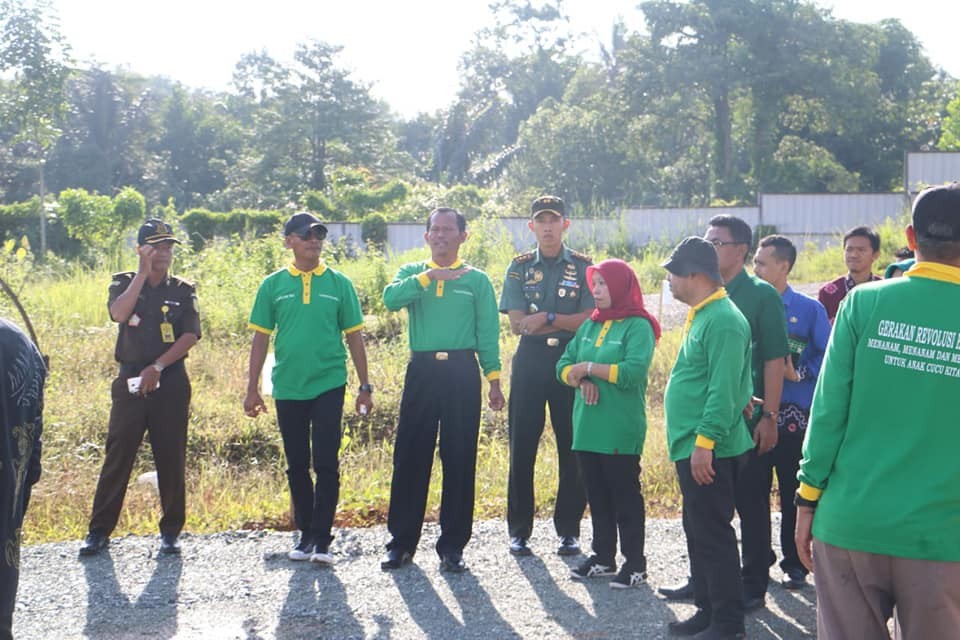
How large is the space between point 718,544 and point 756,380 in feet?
3.59

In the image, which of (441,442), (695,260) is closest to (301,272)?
(441,442)

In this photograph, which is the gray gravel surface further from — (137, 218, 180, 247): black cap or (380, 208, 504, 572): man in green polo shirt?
(137, 218, 180, 247): black cap

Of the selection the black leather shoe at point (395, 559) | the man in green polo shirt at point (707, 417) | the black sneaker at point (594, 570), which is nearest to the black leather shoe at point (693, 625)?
the man in green polo shirt at point (707, 417)

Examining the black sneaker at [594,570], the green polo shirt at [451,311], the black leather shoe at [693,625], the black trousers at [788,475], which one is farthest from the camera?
the green polo shirt at [451,311]

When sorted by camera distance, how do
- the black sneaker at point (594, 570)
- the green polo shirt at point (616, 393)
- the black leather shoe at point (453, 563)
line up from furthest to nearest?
the black leather shoe at point (453, 563), the black sneaker at point (594, 570), the green polo shirt at point (616, 393)

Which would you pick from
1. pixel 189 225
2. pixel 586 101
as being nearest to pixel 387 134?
pixel 586 101

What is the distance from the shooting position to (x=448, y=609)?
211 inches

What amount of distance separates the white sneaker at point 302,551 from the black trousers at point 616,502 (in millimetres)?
1782

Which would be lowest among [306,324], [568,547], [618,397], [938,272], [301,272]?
[568,547]

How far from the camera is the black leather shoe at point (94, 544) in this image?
6.32 metres

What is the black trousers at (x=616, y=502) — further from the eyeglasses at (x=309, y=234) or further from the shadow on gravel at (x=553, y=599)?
the eyeglasses at (x=309, y=234)

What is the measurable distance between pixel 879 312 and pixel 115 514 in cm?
510

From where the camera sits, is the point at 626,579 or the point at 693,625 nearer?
the point at 693,625

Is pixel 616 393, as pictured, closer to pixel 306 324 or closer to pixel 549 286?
pixel 549 286
